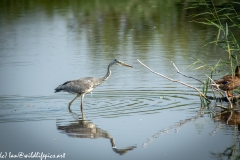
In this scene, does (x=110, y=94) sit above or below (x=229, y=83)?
below

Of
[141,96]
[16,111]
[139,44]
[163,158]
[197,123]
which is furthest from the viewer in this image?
[139,44]

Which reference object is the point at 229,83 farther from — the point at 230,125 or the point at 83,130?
the point at 83,130

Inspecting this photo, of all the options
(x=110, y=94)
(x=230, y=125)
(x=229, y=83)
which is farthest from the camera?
(x=110, y=94)

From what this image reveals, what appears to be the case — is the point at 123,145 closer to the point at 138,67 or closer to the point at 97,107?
the point at 97,107

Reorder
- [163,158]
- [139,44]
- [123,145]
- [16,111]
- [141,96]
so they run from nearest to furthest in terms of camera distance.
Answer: [163,158] < [123,145] < [16,111] < [141,96] < [139,44]

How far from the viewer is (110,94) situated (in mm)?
13219

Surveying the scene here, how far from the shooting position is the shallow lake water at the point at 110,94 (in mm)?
9562

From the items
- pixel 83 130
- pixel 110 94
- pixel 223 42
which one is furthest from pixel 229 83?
pixel 83 130

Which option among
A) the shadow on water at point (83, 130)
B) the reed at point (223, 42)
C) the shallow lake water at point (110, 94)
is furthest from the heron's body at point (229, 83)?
the shadow on water at point (83, 130)

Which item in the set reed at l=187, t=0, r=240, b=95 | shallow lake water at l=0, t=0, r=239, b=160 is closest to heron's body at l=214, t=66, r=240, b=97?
reed at l=187, t=0, r=240, b=95

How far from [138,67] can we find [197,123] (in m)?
5.65

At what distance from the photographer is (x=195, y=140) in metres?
9.71

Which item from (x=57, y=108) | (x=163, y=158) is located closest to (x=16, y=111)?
(x=57, y=108)

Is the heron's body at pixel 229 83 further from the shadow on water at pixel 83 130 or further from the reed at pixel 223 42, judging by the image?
the shadow on water at pixel 83 130
